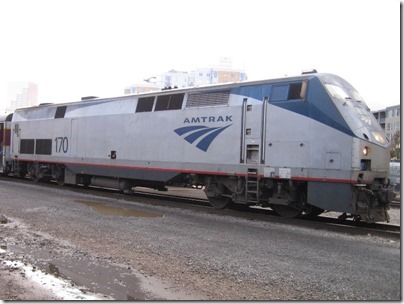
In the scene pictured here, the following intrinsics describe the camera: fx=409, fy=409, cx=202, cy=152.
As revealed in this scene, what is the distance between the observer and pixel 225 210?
38.7 feet

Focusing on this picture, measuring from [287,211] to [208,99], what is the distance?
405 centimetres

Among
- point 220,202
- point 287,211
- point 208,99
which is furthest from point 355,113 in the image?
point 220,202

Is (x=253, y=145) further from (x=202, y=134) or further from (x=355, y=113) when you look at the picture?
(x=355, y=113)

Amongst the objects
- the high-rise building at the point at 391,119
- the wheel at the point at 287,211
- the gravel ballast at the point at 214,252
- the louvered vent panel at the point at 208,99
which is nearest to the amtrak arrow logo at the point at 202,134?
the louvered vent panel at the point at 208,99

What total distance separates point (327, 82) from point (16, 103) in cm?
6956

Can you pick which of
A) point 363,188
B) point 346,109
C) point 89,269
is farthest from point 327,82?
point 89,269

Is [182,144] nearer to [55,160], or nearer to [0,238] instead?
[0,238]

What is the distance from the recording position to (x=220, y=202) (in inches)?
484

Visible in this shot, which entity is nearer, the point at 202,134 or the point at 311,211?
the point at 311,211

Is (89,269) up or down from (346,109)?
down

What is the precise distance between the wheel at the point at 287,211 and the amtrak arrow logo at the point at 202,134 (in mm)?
2651

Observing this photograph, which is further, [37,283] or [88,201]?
[88,201]

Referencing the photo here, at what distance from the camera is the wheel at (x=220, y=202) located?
12126 mm

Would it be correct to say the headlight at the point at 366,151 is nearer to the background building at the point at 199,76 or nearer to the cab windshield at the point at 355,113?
the cab windshield at the point at 355,113
